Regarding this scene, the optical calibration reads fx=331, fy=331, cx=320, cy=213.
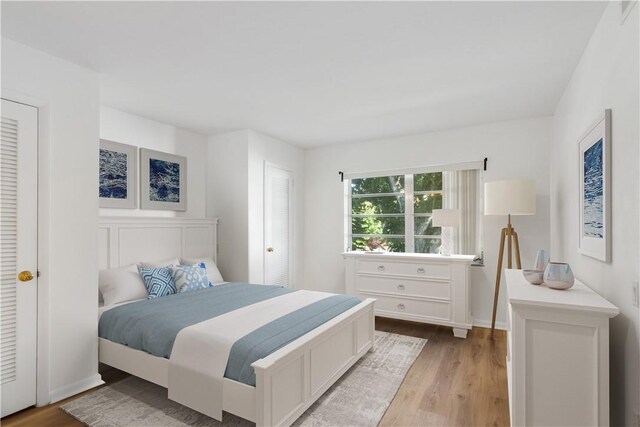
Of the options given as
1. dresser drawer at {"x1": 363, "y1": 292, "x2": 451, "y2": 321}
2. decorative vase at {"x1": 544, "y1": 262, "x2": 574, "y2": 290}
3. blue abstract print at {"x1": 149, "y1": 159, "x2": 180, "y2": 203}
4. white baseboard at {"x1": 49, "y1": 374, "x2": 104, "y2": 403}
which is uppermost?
blue abstract print at {"x1": 149, "y1": 159, "x2": 180, "y2": 203}

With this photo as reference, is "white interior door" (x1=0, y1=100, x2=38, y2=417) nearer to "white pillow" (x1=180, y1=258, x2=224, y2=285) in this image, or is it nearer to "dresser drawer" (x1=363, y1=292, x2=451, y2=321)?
"white pillow" (x1=180, y1=258, x2=224, y2=285)

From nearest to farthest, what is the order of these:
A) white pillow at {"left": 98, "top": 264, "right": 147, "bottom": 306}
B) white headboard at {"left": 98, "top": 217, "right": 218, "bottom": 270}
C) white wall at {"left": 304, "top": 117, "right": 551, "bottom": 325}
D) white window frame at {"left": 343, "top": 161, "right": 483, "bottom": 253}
→ white pillow at {"left": 98, "top": 264, "right": 147, "bottom": 306}
white headboard at {"left": 98, "top": 217, "right": 218, "bottom": 270}
white wall at {"left": 304, "top": 117, "right": 551, "bottom": 325}
white window frame at {"left": 343, "top": 161, "right": 483, "bottom": 253}

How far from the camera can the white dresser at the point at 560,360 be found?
59.8 inches

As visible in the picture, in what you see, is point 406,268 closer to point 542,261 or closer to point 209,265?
point 542,261

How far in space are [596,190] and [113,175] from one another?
4.01m

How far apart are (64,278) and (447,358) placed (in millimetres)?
3250

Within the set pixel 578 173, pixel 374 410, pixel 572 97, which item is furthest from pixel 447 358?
pixel 572 97

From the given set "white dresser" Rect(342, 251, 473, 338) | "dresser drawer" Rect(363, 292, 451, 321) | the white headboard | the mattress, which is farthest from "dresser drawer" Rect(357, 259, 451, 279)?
the white headboard

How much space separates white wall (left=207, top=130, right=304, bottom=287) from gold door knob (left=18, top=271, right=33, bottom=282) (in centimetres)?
217

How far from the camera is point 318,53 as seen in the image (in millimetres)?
2297

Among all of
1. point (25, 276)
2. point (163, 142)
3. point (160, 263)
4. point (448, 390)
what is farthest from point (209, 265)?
point (448, 390)

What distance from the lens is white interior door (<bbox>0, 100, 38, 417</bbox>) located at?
2.14m

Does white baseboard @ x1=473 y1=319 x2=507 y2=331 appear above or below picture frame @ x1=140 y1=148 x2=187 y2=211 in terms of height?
below

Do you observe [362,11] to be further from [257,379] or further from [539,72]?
[257,379]
